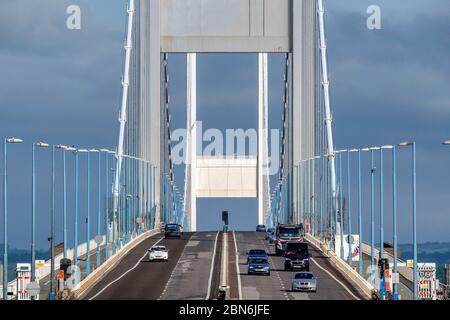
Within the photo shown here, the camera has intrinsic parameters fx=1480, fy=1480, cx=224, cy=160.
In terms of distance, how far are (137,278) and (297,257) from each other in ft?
45.1

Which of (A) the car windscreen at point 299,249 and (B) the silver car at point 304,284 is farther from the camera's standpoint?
(A) the car windscreen at point 299,249

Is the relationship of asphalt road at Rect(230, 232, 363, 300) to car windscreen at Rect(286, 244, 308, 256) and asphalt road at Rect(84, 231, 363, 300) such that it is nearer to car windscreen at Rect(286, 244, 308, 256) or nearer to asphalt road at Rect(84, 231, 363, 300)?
asphalt road at Rect(84, 231, 363, 300)

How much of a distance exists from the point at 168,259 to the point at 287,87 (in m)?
60.0

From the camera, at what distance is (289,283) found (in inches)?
3440

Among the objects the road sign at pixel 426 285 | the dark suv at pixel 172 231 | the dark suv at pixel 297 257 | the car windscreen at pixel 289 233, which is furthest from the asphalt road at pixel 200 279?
the dark suv at pixel 172 231

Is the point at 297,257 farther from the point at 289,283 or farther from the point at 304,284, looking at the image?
the point at 304,284

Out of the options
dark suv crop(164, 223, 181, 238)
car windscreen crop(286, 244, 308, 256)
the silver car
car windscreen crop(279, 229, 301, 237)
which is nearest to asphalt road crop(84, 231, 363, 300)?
the silver car

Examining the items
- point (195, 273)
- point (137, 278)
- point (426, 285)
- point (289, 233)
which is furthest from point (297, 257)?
point (426, 285)

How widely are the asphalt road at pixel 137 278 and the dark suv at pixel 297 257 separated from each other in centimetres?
791

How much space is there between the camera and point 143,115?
6004 inches

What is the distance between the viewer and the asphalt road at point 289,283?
7606cm

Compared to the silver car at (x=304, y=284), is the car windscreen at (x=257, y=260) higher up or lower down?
higher up

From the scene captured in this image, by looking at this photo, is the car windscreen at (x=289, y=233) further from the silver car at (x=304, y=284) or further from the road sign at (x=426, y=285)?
the silver car at (x=304, y=284)
